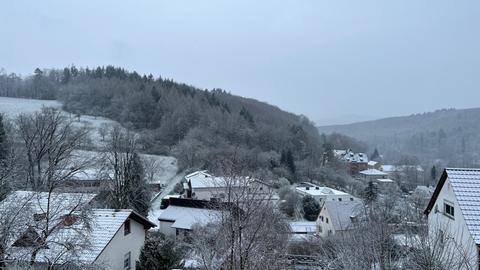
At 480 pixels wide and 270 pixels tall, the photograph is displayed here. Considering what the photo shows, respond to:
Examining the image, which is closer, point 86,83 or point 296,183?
point 296,183

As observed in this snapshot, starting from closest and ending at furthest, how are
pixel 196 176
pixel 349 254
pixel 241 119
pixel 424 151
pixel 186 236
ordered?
pixel 349 254
pixel 186 236
pixel 196 176
pixel 241 119
pixel 424 151

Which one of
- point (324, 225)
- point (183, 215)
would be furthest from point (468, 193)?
point (183, 215)

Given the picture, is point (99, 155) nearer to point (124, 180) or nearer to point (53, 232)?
point (124, 180)

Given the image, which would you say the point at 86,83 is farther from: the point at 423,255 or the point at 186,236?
the point at 423,255

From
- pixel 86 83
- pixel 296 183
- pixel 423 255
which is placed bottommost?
pixel 296 183

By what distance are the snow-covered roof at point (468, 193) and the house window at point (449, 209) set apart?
1.06 meters

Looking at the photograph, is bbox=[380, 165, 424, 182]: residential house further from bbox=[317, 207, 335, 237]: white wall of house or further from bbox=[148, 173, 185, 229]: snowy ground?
bbox=[317, 207, 335, 237]: white wall of house

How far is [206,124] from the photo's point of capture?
9631 centimetres

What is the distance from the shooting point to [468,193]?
16.4 meters

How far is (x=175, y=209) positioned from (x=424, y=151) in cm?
17073

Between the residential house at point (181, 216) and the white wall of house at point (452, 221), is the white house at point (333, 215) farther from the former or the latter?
the white wall of house at point (452, 221)

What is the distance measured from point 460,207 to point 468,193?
0.85 meters

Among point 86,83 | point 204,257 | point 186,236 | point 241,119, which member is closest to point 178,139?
point 241,119

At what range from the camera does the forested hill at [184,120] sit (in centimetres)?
8336
